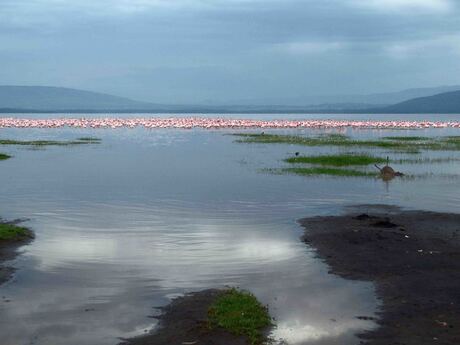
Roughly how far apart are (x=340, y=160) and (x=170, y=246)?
23732 mm

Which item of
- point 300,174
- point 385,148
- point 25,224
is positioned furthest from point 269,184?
point 385,148

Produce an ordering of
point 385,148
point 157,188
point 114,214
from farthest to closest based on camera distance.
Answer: point 385,148 < point 157,188 < point 114,214

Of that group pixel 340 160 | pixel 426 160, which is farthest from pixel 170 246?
pixel 426 160

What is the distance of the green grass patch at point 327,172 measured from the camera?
106 ft

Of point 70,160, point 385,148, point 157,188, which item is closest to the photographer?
point 157,188

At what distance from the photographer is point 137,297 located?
11844 millimetres

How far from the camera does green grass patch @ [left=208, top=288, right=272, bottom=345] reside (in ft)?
32.0

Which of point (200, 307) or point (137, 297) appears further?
point (137, 297)

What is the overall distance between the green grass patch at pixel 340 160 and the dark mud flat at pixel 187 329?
2657 cm

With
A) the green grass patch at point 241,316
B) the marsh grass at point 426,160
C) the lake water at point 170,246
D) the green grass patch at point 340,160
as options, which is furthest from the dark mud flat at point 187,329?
the marsh grass at point 426,160

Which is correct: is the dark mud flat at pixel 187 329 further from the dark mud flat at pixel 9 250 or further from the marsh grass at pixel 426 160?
the marsh grass at pixel 426 160

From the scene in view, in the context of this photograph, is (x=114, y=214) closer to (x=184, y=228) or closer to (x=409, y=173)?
(x=184, y=228)

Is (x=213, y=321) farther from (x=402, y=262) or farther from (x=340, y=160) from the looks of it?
(x=340, y=160)

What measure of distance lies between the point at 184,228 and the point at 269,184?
11041 mm
